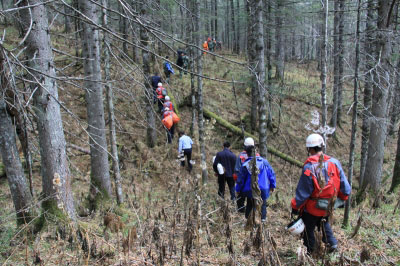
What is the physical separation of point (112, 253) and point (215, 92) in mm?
14460

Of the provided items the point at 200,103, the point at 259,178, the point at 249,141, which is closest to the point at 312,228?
the point at 259,178

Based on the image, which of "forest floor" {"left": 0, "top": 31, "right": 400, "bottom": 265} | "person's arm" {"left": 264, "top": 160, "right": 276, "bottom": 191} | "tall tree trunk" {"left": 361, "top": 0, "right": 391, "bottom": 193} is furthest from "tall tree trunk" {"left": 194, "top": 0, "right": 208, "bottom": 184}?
"tall tree trunk" {"left": 361, "top": 0, "right": 391, "bottom": 193}

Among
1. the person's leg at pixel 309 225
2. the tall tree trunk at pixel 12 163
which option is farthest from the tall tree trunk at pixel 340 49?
the tall tree trunk at pixel 12 163

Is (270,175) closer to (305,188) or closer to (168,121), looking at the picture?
(305,188)

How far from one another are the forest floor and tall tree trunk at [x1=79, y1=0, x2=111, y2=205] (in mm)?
537

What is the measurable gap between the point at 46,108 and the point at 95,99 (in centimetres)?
268

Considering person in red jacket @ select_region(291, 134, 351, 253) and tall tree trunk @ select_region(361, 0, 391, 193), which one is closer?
person in red jacket @ select_region(291, 134, 351, 253)

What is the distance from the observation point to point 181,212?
7031 millimetres

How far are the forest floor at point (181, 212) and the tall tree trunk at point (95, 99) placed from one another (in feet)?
1.76

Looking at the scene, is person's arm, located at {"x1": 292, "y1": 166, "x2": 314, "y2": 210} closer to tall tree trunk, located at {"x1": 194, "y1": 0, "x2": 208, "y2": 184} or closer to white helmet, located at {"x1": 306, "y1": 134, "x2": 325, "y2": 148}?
white helmet, located at {"x1": 306, "y1": 134, "x2": 325, "y2": 148}

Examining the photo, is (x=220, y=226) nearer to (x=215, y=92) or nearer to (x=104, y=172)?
(x=104, y=172)

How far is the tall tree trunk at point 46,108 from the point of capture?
4090 mm

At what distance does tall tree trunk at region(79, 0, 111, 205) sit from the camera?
6.44m

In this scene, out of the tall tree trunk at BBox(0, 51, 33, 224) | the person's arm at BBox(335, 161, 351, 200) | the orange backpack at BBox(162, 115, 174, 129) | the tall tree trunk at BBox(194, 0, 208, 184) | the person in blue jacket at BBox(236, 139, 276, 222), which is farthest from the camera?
the orange backpack at BBox(162, 115, 174, 129)
